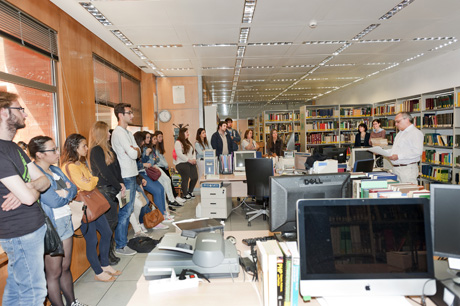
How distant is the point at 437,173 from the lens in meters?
6.66

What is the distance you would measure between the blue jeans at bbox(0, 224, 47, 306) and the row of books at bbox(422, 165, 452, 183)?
7.49m

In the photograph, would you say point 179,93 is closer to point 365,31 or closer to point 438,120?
point 365,31

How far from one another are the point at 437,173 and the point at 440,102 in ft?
5.23

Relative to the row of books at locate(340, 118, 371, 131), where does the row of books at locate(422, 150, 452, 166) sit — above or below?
below

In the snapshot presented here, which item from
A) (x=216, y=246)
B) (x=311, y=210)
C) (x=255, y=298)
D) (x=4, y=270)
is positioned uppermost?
(x=311, y=210)

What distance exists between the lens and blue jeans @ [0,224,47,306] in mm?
1877

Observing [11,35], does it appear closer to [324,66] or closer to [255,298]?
[255,298]

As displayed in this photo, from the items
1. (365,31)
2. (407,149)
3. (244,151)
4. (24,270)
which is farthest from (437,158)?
(24,270)

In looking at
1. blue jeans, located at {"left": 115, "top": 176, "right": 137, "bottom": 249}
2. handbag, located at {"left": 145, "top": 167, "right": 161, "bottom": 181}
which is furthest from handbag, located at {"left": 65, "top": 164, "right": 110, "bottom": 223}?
handbag, located at {"left": 145, "top": 167, "right": 161, "bottom": 181}

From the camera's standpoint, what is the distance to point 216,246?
62.9 inches

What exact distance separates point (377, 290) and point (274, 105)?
1726 cm

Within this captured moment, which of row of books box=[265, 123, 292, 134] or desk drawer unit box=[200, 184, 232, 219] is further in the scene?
row of books box=[265, 123, 292, 134]

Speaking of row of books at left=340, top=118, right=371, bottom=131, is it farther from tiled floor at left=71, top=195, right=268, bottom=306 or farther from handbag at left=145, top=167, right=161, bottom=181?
tiled floor at left=71, top=195, right=268, bottom=306

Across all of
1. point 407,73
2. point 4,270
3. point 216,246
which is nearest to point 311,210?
point 216,246
